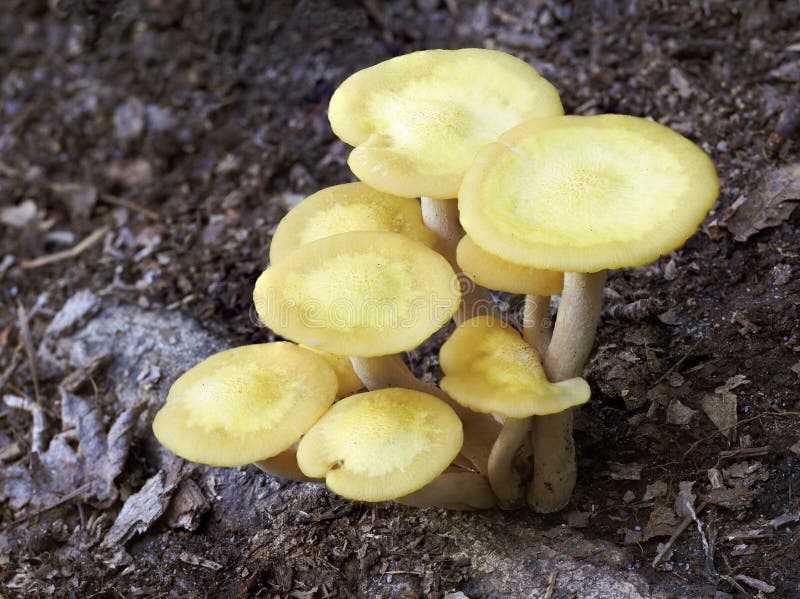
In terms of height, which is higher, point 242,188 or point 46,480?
point 242,188

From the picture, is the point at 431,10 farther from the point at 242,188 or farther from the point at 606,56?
the point at 242,188

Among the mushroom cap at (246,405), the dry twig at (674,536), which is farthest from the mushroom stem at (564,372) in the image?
the mushroom cap at (246,405)

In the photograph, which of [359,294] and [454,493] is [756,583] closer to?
[454,493]

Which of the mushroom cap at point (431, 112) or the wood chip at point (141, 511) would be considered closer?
the mushroom cap at point (431, 112)

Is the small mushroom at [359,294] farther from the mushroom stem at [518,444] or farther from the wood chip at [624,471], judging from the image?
the wood chip at [624,471]

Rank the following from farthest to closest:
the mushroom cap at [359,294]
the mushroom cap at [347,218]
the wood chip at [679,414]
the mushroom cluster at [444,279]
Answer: the wood chip at [679,414] < the mushroom cap at [347,218] < the mushroom cap at [359,294] < the mushroom cluster at [444,279]

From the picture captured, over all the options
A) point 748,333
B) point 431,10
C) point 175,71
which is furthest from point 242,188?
point 748,333
